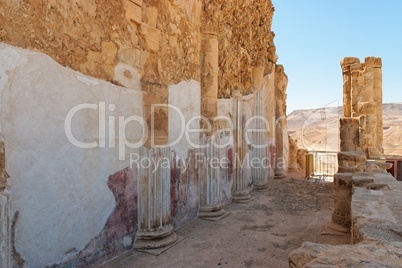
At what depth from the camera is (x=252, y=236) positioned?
455 cm

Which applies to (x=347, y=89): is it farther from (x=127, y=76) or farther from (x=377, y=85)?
(x=127, y=76)

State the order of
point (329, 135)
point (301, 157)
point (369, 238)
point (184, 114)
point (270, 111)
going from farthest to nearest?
point (329, 135) → point (301, 157) → point (270, 111) → point (184, 114) → point (369, 238)

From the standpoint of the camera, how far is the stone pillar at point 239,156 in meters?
6.80

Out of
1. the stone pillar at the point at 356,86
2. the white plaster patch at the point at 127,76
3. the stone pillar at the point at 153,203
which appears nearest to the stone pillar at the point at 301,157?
the stone pillar at the point at 356,86

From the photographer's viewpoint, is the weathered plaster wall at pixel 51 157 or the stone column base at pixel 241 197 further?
the stone column base at pixel 241 197

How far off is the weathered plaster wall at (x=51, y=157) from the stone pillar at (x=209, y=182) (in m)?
2.16

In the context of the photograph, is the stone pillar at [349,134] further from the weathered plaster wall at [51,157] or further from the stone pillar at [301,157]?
the weathered plaster wall at [51,157]

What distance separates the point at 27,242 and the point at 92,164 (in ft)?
3.13

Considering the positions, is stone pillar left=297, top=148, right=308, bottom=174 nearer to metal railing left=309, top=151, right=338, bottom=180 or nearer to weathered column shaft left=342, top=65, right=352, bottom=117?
metal railing left=309, top=151, right=338, bottom=180

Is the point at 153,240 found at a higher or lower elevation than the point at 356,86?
lower

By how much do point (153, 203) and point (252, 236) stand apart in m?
1.64

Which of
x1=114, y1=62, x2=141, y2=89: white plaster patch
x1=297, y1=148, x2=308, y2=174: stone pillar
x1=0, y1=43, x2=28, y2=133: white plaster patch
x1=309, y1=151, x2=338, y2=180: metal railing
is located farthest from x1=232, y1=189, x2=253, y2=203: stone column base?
x1=297, y1=148, x2=308, y2=174: stone pillar

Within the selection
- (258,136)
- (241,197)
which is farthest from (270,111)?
(241,197)

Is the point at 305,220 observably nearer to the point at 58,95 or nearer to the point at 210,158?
the point at 210,158
